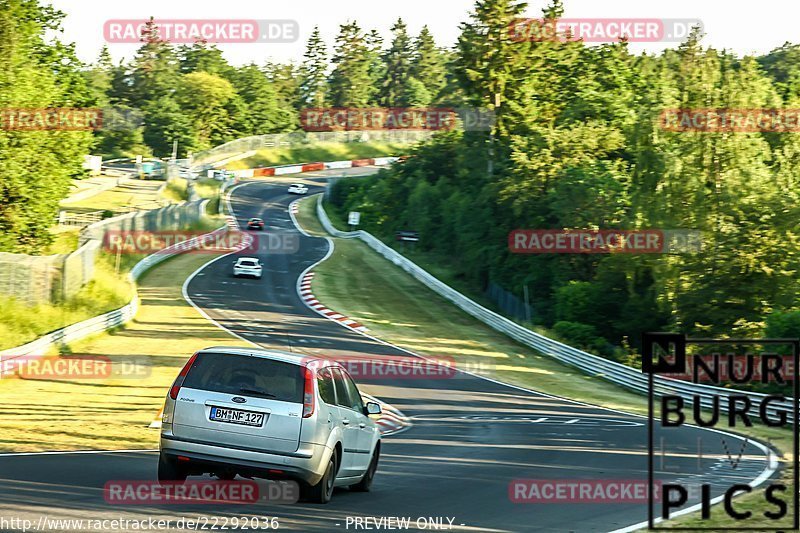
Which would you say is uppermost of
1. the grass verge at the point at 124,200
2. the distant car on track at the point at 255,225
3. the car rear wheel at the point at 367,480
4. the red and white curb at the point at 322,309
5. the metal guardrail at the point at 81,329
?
the grass verge at the point at 124,200

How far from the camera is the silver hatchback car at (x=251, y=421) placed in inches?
418

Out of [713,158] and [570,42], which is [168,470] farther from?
[570,42]

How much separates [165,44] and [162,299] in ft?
494

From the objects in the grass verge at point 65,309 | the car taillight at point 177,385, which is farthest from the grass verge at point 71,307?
the car taillight at point 177,385

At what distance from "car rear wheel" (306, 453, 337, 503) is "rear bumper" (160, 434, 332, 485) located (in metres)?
0.17

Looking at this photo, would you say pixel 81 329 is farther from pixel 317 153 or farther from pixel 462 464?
pixel 317 153

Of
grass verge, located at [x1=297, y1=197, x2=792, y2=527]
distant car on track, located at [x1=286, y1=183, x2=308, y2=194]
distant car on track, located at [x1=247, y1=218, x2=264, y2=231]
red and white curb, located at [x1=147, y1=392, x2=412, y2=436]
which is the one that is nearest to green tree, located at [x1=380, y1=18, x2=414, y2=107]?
distant car on track, located at [x1=286, y1=183, x2=308, y2=194]

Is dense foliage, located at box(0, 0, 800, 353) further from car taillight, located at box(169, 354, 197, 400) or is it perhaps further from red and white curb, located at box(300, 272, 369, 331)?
car taillight, located at box(169, 354, 197, 400)

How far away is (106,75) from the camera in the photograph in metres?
169

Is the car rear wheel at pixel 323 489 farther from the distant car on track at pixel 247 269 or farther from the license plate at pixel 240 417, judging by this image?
the distant car on track at pixel 247 269

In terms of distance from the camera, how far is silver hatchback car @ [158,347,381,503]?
10.6m

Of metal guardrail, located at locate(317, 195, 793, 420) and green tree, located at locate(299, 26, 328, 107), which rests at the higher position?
green tree, located at locate(299, 26, 328, 107)

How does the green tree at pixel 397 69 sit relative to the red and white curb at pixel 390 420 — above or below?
above

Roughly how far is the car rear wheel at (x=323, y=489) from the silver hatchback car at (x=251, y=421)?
0.03 ft
